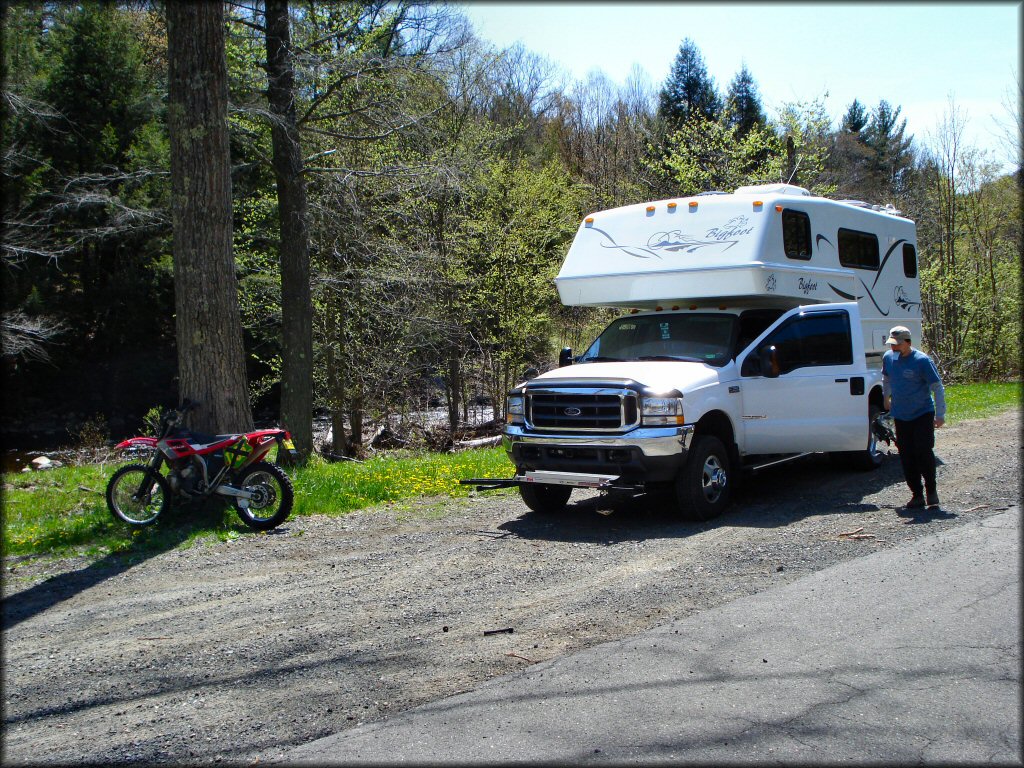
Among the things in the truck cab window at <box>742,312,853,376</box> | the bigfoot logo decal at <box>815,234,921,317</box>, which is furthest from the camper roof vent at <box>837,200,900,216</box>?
the truck cab window at <box>742,312,853,376</box>

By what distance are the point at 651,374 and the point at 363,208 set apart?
9584 millimetres

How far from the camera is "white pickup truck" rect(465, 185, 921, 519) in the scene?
8.66 meters

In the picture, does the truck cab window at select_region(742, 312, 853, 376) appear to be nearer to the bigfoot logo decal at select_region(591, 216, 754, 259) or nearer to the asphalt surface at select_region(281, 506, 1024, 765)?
the bigfoot logo decal at select_region(591, 216, 754, 259)

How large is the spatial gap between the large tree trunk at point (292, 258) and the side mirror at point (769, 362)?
787 centimetres

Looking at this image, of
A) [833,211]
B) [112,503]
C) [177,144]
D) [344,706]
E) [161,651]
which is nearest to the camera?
[344,706]

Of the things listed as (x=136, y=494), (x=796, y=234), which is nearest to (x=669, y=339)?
(x=796, y=234)

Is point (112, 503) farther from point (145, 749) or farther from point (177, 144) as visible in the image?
point (145, 749)

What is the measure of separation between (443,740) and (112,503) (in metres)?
5.92

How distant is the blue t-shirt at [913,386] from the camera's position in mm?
8617

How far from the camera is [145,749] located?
13.4 ft

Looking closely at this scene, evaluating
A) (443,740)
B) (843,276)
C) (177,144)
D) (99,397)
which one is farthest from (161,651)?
(99,397)

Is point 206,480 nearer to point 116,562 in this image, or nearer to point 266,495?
point 266,495

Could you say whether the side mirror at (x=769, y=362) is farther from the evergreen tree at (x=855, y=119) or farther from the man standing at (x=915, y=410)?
the evergreen tree at (x=855, y=119)

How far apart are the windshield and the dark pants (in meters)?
1.92
